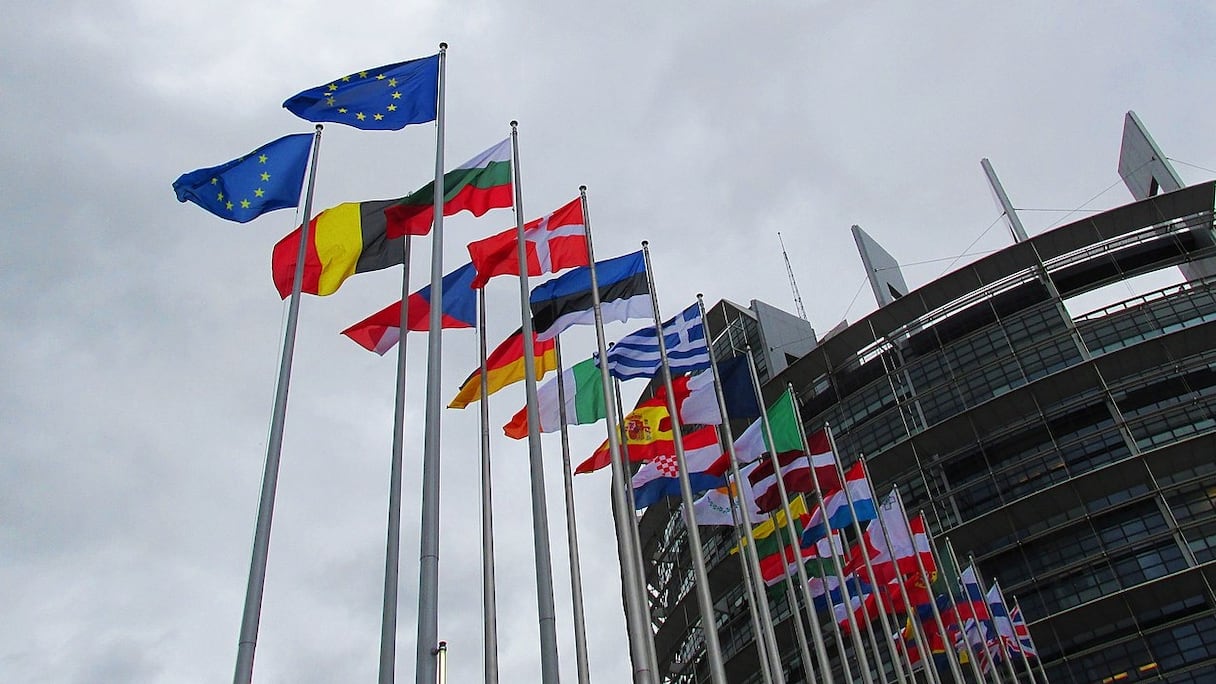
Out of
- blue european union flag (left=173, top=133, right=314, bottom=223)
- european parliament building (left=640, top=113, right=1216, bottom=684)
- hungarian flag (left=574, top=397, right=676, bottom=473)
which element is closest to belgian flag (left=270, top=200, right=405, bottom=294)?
blue european union flag (left=173, top=133, right=314, bottom=223)

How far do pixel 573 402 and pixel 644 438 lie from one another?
7.13 ft

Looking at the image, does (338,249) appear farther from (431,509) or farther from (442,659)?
(442,659)

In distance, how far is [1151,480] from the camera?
4088 cm

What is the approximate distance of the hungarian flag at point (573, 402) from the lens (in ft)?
67.0

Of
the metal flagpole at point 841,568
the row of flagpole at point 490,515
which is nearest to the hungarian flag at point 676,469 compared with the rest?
the row of flagpole at point 490,515

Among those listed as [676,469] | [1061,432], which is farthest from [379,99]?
[1061,432]

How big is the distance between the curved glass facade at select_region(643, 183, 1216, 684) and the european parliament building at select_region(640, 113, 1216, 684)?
8cm

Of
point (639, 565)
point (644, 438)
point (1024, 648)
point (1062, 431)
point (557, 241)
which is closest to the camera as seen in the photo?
point (639, 565)

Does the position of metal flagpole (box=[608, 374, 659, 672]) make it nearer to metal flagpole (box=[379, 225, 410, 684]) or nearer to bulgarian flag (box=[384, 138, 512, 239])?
metal flagpole (box=[379, 225, 410, 684])

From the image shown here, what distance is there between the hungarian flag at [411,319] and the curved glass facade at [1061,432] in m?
31.7

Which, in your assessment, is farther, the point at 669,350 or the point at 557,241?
the point at 669,350

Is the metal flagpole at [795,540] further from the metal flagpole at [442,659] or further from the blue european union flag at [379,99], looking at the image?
the metal flagpole at [442,659]

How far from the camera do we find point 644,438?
22062 millimetres

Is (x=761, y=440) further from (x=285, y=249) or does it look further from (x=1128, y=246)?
(x=1128, y=246)
